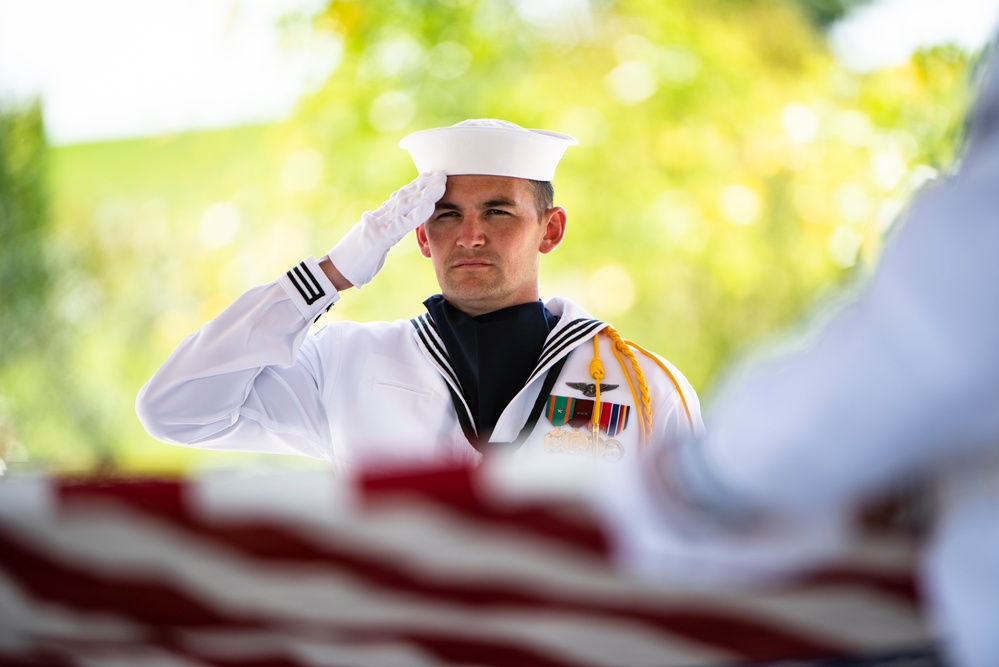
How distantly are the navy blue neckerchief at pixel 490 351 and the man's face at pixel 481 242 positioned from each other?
1.6 inches

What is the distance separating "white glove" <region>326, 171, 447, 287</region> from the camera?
2107mm

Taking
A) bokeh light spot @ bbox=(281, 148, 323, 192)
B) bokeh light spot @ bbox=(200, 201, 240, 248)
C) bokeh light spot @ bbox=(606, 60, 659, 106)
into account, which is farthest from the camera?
bokeh light spot @ bbox=(200, 201, 240, 248)

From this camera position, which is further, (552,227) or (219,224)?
(219,224)

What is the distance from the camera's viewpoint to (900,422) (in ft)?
2.40

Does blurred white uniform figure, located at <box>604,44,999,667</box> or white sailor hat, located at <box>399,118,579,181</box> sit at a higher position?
white sailor hat, located at <box>399,118,579,181</box>

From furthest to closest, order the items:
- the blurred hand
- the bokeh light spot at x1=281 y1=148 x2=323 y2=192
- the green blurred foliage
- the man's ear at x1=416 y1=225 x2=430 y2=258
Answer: the bokeh light spot at x1=281 y1=148 x2=323 y2=192, the green blurred foliage, the man's ear at x1=416 y1=225 x2=430 y2=258, the blurred hand

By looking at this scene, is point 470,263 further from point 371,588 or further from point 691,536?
point 691,536

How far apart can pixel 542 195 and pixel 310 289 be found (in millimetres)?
617

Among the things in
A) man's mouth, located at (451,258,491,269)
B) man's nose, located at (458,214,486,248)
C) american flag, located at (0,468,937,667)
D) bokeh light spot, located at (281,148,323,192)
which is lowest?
american flag, located at (0,468,937,667)

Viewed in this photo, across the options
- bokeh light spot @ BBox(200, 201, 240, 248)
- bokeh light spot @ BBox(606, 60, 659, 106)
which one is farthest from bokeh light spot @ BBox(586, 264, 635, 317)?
bokeh light spot @ BBox(200, 201, 240, 248)

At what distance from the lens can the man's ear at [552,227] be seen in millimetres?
2377

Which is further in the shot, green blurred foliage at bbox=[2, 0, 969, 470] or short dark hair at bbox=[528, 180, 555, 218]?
green blurred foliage at bbox=[2, 0, 969, 470]

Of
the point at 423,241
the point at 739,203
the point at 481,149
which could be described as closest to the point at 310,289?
the point at 423,241

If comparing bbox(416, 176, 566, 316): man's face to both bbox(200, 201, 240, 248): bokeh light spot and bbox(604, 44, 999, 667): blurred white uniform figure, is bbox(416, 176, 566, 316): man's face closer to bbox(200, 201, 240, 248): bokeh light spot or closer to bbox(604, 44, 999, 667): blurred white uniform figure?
bbox(604, 44, 999, 667): blurred white uniform figure
